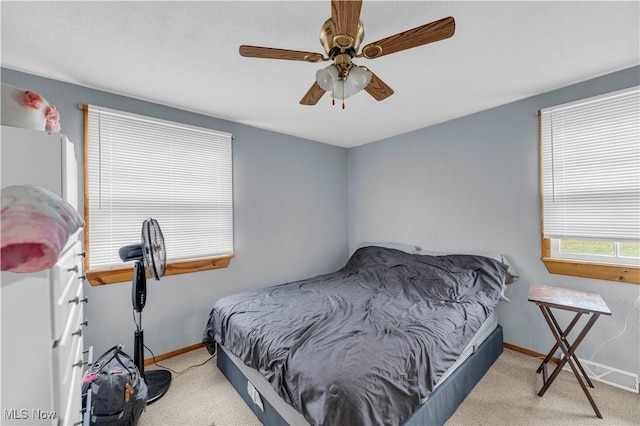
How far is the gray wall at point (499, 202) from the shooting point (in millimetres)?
2033

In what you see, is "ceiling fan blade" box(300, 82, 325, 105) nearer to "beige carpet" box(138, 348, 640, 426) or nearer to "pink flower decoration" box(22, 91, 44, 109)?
"pink flower decoration" box(22, 91, 44, 109)

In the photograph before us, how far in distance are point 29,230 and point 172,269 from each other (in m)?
2.11

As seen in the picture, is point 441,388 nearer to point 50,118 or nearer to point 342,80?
point 342,80

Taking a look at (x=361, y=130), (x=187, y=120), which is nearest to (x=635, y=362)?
(x=361, y=130)

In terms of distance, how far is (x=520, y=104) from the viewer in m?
2.45

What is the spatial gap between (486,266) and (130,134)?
348cm

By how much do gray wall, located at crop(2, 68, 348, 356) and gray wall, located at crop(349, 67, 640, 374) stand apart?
2.92 ft

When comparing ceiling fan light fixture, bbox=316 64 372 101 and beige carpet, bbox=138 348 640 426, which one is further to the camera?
beige carpet, bbox=138 348 640 426

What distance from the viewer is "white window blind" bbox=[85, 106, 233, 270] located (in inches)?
84.3

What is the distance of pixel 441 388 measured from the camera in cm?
161

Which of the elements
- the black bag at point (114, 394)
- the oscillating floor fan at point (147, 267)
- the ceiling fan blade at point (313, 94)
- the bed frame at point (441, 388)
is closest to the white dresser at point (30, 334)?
the black bag at point (114, 394)

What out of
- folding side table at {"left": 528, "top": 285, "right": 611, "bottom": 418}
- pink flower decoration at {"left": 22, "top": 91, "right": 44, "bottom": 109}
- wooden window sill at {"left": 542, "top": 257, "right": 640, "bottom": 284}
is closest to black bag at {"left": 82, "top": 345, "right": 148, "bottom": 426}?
pink flower decoration at {"left": 22, "top": 91, "right": 44, "bottom": 109}

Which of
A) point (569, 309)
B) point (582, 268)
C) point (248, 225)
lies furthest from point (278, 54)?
point (582, 268)

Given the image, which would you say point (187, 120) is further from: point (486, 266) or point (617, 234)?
point (617, 234)
